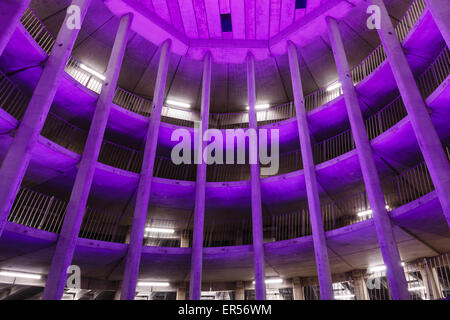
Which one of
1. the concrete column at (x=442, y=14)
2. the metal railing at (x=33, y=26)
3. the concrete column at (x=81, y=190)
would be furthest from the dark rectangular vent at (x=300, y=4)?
the metal railing at (x=33, y=26)

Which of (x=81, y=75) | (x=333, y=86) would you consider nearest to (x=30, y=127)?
(x=81, y=75)

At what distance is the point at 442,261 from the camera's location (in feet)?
43.3

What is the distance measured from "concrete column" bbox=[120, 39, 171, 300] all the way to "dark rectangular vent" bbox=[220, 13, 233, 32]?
11.2ft

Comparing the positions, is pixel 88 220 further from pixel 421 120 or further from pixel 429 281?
pixel 429 281

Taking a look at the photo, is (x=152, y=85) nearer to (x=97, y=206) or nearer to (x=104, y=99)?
(x=104, y=99)

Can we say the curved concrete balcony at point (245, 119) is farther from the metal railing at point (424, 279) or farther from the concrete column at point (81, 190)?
the metal railing at point (424, 279)

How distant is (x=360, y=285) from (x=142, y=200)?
12030mm

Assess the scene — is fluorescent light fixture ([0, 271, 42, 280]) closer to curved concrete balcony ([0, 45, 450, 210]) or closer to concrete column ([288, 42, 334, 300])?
curved concrete balcony ([0, 45, 450, 210])

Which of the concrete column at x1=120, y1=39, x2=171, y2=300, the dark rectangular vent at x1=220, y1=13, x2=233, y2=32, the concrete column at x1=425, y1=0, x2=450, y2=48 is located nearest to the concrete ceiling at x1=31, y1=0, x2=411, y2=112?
the dark rectangular vent at x1=220, y1=13, x2=233, y2=32

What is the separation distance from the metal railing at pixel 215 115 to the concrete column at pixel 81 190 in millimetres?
3512

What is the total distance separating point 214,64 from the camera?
61.5 feet
